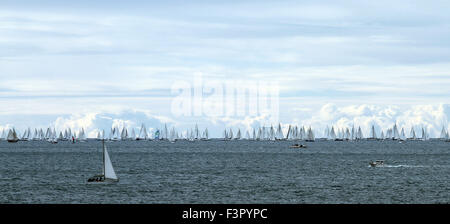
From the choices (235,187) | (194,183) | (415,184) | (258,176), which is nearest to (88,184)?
(194,183)

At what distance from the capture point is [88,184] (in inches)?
4525

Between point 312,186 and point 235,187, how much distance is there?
14.7 meters

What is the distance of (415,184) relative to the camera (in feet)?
379

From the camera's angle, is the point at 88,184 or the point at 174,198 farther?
the point at 88,184
